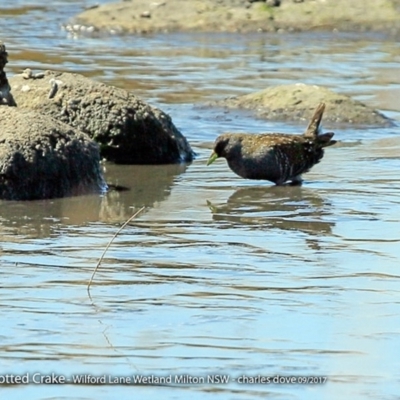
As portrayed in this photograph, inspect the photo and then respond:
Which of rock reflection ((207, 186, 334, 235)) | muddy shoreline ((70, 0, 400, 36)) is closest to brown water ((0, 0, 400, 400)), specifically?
rock reflection ((207, 186, 334, 235))

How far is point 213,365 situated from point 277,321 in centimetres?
67

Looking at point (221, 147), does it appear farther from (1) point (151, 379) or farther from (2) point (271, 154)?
(1) point (151, 379)

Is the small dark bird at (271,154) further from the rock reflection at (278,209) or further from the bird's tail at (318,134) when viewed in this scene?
the rock reflection at (278,209)

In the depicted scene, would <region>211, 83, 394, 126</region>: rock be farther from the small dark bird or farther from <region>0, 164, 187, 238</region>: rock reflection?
<region>0, 164, 187, 238</region>: rock reflection

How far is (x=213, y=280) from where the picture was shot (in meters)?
5.74

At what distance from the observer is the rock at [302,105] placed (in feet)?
38.0

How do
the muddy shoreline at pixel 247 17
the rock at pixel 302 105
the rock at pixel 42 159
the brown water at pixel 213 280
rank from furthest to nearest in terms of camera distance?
the muddy shoreline at pixel 247 17 → the rock at pixel 302 105 → the rock at pixel 42 159 → the brown water at pixel 213 280

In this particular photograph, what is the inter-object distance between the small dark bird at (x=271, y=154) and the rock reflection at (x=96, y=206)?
0.48 m

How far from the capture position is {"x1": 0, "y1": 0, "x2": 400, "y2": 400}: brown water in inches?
171

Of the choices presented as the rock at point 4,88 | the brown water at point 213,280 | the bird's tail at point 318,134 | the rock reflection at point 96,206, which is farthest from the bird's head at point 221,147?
the rock at point 4,88

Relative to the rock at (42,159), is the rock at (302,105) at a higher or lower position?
lower

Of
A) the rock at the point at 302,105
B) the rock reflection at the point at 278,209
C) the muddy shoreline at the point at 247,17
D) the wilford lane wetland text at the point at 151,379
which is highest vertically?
the wilford lane wetland text at the point at 151,379

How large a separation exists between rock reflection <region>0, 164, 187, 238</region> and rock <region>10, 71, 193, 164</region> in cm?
25

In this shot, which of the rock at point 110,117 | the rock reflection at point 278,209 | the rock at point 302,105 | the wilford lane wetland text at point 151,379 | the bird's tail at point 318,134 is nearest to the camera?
the wilford lane wetland text at point 151,379
